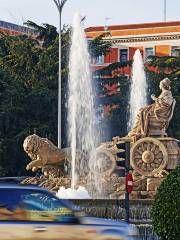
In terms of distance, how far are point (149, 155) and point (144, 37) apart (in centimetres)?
4301

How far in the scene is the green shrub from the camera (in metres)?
12.6

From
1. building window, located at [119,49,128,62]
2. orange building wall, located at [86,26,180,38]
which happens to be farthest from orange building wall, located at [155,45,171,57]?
building window, located at [119,49,128,62]

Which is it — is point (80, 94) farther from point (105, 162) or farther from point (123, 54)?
point (123, 54)

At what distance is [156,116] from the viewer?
1062 inches

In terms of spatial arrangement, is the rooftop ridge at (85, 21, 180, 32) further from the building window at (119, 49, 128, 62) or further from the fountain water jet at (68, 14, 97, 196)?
the fountain water jet at (68, 14, 97, 196)

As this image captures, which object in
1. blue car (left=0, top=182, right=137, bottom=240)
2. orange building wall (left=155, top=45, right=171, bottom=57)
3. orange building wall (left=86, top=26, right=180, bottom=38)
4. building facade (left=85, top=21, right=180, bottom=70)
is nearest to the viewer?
blue car (left=0, top=182, right=137, bottom=240)

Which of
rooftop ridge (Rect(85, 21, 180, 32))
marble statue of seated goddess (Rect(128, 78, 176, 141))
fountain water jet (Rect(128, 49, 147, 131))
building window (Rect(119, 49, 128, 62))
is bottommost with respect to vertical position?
marble statue of seated goddess (Rect(128, 78, 176, 141))

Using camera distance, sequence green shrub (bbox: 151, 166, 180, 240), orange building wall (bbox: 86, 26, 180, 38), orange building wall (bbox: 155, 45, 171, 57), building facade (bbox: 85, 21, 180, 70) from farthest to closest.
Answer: orange building wall (bbox: 155, 45, 171, 57) → building facade (bbox: 85, 21, 180, 70) → orange building wall (bbox: 86, 26, 180, 38) → green shrub (bbox: 151, 166, 180, 240)

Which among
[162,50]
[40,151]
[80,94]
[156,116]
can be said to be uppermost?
[162,50]

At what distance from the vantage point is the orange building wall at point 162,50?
69000 mm

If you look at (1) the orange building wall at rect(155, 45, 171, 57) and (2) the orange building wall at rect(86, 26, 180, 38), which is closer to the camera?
(2) the orange building wall at rect(86, 26, 180, 38)

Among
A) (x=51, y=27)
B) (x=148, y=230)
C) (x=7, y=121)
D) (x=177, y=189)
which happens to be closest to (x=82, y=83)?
(x=7, y=121)

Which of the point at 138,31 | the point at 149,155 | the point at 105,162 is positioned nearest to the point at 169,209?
the point at 149,155

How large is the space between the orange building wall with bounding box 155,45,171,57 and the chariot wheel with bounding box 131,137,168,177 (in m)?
42.7
